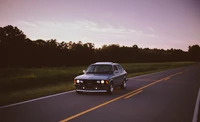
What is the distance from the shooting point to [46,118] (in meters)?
6.93

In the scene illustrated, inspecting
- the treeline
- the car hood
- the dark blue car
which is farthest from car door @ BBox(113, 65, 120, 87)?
the treeline

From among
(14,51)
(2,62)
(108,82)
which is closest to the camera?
(108,82)

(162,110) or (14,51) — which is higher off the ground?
(14,51)

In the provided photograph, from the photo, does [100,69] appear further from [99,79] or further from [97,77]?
[99,79]

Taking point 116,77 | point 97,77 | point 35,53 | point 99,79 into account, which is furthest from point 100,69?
point 35,53

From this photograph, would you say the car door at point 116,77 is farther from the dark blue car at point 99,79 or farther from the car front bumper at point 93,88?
the car front bumper at point 93,88

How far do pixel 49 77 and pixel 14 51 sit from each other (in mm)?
37254

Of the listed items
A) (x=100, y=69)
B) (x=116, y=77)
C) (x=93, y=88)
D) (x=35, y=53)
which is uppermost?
(x=35, y=53)

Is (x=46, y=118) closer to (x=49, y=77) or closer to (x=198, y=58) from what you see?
(x=49, y=77)

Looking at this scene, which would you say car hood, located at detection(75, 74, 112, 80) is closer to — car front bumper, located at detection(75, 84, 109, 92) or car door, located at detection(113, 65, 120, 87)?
car front bumper, located at detection(75, 84, 109, 92)

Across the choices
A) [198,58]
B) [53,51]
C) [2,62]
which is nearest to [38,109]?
[2,62]

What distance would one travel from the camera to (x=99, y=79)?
11.9 meters

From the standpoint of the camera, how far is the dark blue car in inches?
470

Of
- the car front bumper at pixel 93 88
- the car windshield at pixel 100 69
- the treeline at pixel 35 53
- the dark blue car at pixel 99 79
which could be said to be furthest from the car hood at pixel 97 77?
the treeline at pixel 35 53
